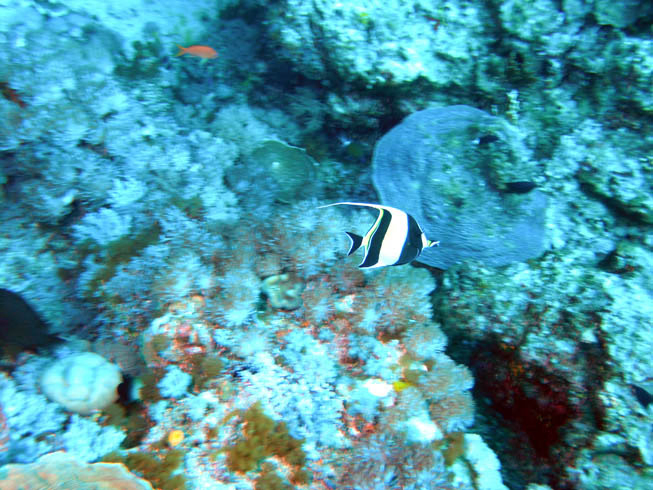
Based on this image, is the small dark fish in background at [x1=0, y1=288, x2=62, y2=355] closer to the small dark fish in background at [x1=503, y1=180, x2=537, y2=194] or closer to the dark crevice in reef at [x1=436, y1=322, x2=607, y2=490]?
the dark crevice in reef at [x1=436, y1=322, x2=607, y2=490]

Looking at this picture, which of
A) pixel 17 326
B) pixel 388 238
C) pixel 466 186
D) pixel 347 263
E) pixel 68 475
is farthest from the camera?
pixel 466 186

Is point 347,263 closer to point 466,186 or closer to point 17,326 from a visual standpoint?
point 466,186

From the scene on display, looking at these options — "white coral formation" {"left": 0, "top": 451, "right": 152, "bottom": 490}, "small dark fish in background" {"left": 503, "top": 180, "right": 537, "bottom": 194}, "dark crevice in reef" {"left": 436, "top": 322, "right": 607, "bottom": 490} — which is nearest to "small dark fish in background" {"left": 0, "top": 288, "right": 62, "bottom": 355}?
"white coral formation" {"left": 0, "top": 451, "right": 152, "bottom": 490}

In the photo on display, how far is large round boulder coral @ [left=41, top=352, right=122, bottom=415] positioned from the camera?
2.04m

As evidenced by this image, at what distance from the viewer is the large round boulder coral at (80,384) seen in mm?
2037

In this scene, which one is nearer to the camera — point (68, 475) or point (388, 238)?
point (68, 475)

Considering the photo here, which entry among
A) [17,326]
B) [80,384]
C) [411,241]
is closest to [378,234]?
[411,241]

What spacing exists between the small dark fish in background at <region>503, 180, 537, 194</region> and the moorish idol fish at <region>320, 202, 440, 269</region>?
43.9 inches

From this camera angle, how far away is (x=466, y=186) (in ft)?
9.20

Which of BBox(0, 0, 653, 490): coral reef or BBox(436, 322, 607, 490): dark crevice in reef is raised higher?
BBox(0, 0, 653, 490): coral reef

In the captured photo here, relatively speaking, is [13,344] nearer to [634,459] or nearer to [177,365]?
[177,365]

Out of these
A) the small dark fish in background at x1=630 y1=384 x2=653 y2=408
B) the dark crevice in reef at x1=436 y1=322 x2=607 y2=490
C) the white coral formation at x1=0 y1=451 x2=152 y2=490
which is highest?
A: the small dark fish in background at x1=630 y1=384 x2=653 y2=408

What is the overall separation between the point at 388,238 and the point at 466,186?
1205mm

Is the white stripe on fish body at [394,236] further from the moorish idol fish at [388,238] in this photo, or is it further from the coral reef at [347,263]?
the coral reef at [347,263]
